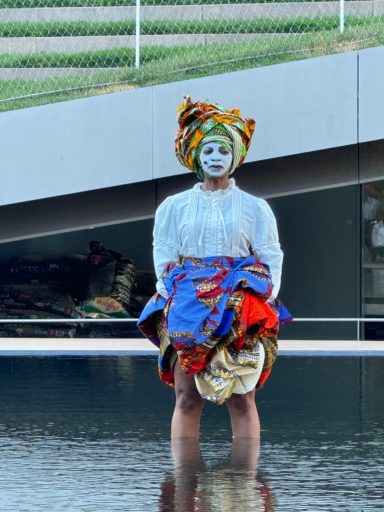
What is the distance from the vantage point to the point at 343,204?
16.1 meters

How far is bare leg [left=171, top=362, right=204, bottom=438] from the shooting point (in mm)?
6062

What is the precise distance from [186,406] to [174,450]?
0.69 feet

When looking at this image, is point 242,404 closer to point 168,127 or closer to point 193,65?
point 168,127

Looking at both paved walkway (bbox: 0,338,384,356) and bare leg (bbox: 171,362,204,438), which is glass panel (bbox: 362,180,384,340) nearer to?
paved walkway (bbox: 0,338,384,356)

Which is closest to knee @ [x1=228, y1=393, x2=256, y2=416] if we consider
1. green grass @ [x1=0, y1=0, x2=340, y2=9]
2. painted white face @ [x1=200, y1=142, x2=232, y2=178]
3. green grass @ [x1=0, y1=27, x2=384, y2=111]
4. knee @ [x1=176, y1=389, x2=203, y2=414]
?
knee @ [x1=176, y1=389, x2=203, y2=414]

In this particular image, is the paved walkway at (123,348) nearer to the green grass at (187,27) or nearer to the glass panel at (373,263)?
the glass panel at (373,263)

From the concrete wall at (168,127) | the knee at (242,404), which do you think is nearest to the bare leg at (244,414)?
the knee at (242,404)

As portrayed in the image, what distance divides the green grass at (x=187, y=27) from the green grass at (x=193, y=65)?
35 cm

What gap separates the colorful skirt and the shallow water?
1.22 feet

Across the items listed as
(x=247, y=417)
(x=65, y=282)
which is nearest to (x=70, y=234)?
(x=65, y=282)

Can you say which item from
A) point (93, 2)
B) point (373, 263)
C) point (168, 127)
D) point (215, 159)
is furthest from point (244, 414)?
point (93, 2)

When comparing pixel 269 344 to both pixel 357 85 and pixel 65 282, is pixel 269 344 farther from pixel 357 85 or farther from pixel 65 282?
pixel 65 282

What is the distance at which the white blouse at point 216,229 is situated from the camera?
5895 millimetres

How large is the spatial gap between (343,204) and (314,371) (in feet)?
17.5
